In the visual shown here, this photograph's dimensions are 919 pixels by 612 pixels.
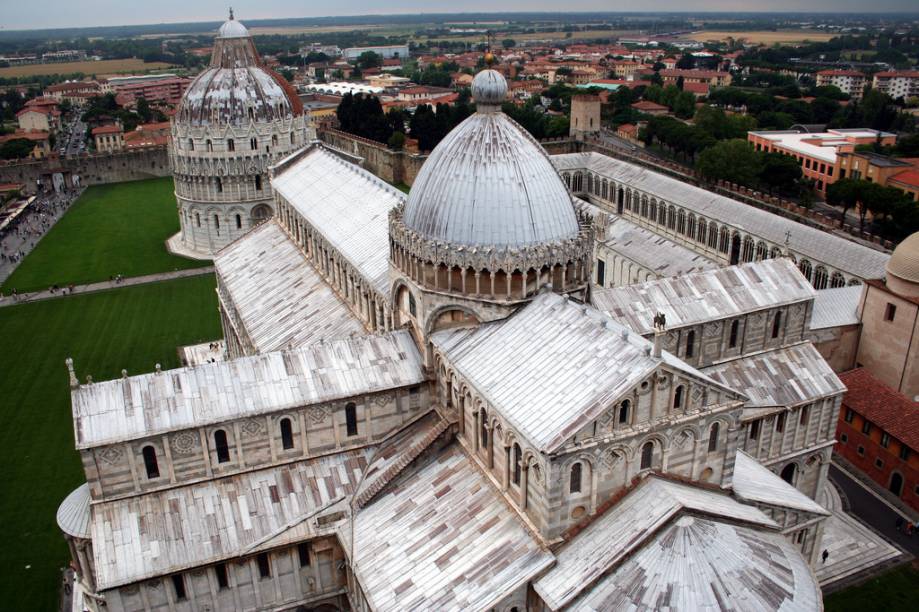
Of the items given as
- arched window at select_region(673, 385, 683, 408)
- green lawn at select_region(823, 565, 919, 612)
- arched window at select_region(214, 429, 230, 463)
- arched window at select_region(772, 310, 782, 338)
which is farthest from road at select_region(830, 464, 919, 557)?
arched window at select_region(214, 429, 230, 463)

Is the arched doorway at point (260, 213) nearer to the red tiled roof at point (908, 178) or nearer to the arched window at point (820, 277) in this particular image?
the arched window at point (820, 277)

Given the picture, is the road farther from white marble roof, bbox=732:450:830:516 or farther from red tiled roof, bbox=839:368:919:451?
white marble roof, bbox=732:450:830:516

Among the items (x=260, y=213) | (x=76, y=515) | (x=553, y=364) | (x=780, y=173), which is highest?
(x=553, y=364)

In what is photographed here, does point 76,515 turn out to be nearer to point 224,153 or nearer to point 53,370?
point 53,370

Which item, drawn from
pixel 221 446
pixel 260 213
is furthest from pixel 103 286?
pixel 221 446

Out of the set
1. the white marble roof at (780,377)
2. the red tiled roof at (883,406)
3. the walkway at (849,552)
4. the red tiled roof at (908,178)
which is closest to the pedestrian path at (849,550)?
the walkway at (849,552)

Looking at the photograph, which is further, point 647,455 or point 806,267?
point 806,267
